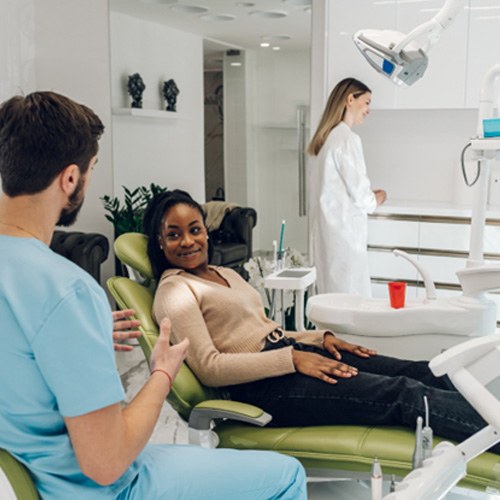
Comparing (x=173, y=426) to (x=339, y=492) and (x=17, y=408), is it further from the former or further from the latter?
(x=17, y=408)

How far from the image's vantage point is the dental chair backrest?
206 centimetres

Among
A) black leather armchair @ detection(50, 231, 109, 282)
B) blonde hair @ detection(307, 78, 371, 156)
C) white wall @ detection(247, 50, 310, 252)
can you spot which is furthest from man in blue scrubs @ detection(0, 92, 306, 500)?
white wall @ detection(247, 50, 310, 252)

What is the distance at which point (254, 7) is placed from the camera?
4.58 meters

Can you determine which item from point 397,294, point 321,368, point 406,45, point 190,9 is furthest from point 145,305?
point 190,9

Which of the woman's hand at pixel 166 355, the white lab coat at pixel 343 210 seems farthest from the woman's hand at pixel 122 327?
the white lab coat at pixel 343 210

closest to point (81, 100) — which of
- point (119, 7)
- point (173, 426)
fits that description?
point (119, 7)

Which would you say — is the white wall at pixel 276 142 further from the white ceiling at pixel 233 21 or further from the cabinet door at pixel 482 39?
the cabinet door at pixel 482 39

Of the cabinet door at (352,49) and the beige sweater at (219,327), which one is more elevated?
the cabinet door at (352,49)

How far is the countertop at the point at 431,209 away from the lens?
3971 millimetres

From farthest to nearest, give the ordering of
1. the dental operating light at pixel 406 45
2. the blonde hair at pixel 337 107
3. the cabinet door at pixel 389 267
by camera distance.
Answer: the cabinet door at pixel 389 267 → the blonde hair at pixel 337 107 → the dental operating light at pixel 406 45

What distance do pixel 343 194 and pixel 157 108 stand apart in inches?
62.9

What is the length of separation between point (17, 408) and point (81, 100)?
376 centimetres

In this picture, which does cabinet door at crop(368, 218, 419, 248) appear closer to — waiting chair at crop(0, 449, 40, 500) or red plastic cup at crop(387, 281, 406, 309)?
red plastic cup at crop(387, 281, 406, 309)

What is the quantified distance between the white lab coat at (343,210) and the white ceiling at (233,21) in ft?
2.88
